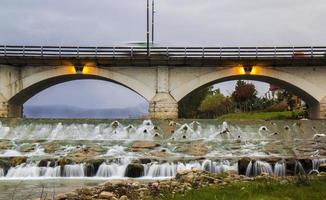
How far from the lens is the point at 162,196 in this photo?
497 inches

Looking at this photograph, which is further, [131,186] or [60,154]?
[60,154]

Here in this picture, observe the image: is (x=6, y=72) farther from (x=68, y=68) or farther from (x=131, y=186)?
(x=131, y=186)

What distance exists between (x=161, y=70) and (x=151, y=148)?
14.9m

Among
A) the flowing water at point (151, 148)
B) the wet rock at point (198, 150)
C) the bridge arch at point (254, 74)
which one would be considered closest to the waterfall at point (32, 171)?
the flowing water at point (151, 148)

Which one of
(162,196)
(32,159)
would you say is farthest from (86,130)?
(162,196)

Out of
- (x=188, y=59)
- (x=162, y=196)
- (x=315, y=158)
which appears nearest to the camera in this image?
(x=162, y=196)

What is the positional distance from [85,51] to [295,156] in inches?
895

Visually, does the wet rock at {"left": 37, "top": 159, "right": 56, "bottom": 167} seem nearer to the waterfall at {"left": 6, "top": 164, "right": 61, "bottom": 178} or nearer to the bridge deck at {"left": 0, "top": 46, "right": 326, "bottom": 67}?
the waterfall at {"left": 6, "top": 164, "right": 61, "bottom": 178}

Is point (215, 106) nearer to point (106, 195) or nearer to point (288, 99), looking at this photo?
point (288, 99)

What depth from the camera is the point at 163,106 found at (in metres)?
42.2

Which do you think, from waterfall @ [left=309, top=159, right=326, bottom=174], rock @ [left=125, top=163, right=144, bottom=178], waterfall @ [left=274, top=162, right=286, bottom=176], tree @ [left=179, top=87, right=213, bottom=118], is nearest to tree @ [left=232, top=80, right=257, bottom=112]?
tree @ [left=179, top=87, right=213, bottom=118]

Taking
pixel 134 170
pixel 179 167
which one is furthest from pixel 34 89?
pixel 179 167

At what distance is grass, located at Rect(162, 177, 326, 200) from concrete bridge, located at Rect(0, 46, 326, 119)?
29.2 metres

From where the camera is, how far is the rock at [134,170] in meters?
22.7
